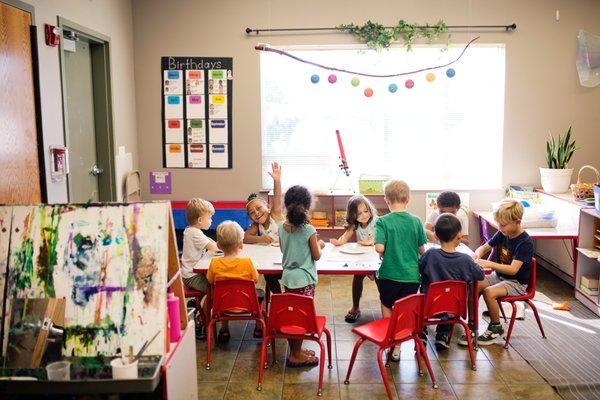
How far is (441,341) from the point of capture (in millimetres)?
4031

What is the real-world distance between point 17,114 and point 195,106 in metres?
2.68

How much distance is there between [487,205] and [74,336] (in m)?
4.90

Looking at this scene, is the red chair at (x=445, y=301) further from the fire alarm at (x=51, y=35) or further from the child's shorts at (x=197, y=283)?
the fire alarm at (x=51, y=35)

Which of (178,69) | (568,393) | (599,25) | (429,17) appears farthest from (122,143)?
(599,25)

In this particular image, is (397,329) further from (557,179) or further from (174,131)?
(174,131)

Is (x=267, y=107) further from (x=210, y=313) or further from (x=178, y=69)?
(x=210, y=313)

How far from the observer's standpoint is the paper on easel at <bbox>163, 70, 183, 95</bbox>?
6.16m

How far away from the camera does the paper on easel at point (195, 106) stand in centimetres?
618

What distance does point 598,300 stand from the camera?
184 inches

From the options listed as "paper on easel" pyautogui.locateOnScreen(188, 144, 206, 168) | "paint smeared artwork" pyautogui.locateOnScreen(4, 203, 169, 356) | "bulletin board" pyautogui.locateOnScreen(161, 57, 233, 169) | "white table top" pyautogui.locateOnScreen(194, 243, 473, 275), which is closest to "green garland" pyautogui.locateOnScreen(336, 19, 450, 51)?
"bulletin board" pyautogui.locateOnScreen(161, 57, 233, 169)

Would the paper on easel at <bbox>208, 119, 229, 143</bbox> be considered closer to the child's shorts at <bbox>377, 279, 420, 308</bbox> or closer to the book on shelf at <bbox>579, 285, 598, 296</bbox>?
the child's shorts at <bbox>377, 279, 420, 308</bbox>

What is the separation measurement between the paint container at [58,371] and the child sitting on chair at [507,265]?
105 inches

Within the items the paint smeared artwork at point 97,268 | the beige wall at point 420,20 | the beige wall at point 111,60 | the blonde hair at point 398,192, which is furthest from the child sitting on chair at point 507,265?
the beige wall at point 111,60

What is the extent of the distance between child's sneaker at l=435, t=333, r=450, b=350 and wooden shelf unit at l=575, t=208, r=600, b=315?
59.3 inches
